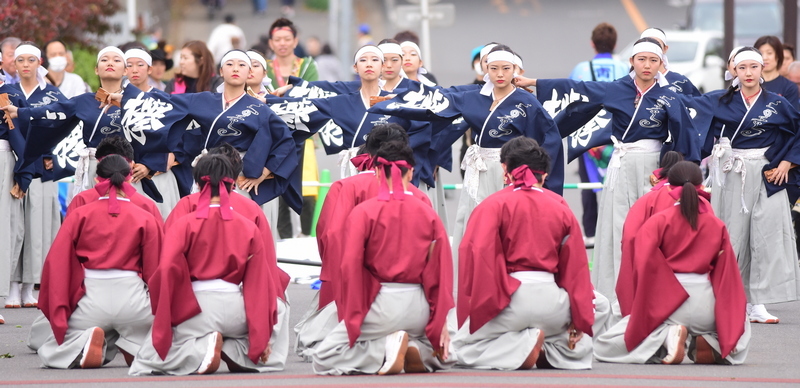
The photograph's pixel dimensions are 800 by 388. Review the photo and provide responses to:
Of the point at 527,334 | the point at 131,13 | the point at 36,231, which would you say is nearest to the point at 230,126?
the point at 36,231

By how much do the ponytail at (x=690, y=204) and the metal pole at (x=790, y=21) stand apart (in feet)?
24.2

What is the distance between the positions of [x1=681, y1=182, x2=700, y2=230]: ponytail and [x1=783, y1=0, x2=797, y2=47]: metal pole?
7.37 m

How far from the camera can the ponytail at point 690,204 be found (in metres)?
7.15

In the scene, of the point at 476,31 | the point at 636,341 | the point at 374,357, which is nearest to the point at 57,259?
the point at 374,357

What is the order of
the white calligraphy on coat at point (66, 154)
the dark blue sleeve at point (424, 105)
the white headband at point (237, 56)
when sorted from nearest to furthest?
the dark blue sleeve at point (424, 105)
the white headband at point (237, 56)
the white calligraphy on coat at point (66, 154)

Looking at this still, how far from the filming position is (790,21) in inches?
555

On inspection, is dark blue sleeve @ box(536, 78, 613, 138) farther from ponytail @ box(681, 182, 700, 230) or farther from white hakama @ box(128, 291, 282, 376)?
white hakama @ box(128, 291, 282, 376)

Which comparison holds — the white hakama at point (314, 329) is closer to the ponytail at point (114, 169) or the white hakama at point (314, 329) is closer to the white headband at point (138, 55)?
the ponytail at point (114, 169)

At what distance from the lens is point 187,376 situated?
664 centimetres

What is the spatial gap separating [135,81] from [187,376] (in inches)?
123

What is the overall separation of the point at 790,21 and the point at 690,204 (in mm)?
7654

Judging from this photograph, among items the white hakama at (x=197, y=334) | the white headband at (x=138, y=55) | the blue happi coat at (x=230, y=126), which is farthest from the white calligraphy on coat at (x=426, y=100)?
the white hakama at (x=197, y=334)

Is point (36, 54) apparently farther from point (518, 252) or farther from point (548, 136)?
point (518, 252)

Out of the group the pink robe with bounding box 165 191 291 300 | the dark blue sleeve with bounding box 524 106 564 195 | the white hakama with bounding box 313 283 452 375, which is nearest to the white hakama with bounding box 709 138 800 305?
the dark blue sleeve with bounding box 524 106 564 195
